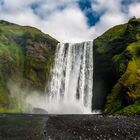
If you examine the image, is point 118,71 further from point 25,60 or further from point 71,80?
point 25,60

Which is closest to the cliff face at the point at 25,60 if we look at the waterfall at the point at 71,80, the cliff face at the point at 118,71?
the waterfall at the point at 71,80

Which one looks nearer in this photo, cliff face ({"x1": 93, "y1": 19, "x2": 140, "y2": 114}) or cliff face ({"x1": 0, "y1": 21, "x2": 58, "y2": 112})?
cliff face ({"x1": 93, "y1": 19, "x2": 140, "y2": 114})

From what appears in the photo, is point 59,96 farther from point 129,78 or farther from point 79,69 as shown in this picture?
point 129,78

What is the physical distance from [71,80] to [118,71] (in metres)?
26.5

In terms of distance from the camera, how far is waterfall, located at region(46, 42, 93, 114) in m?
136

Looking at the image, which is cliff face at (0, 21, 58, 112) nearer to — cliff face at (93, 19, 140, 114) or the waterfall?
the waterfall

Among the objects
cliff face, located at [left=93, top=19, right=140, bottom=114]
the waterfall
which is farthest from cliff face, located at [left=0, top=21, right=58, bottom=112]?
cliff face, located at [left=93, top=19, right=140, bottom=114]

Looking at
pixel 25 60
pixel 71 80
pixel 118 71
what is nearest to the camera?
pixel 118 71

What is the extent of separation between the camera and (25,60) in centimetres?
16162

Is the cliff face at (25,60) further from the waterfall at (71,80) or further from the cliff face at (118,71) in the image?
the cliff face at (118,71)

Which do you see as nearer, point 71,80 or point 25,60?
point 71,80

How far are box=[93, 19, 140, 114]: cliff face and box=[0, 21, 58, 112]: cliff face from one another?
27.2 meters

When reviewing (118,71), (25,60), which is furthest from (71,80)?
(25,60)

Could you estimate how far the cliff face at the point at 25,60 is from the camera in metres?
147
